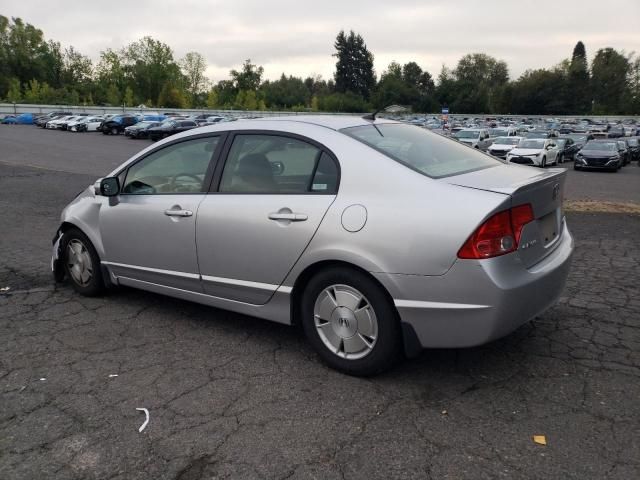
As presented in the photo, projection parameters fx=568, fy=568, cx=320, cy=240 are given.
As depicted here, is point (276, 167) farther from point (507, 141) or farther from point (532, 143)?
point (507, 141)

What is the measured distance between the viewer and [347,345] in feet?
11.4

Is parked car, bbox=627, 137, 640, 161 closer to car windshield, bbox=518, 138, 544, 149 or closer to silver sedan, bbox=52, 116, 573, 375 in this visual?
car windshield, bbox=518, 138, 544, 149

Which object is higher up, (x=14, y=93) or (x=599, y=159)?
(x=14, y=93)

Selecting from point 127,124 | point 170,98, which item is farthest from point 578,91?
point 127,124

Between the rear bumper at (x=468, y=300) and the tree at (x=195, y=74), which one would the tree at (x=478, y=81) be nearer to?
the tree at (x=195, y=74)

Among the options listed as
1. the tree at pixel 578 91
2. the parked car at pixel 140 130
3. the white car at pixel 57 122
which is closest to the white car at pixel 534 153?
the parked car at pixel 140 130

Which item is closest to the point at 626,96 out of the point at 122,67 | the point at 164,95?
the point at 164,95

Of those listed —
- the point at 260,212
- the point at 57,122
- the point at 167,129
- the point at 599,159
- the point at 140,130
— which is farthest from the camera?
the point at 57,122

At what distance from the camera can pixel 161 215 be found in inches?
167

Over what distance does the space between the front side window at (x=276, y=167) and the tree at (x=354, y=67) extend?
132 metres

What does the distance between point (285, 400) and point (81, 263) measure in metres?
2.71

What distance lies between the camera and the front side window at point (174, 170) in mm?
4199

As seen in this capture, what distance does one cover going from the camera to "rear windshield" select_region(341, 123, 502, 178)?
3555 mm

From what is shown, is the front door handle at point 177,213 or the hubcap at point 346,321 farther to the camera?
the front door handle at point 177,213
